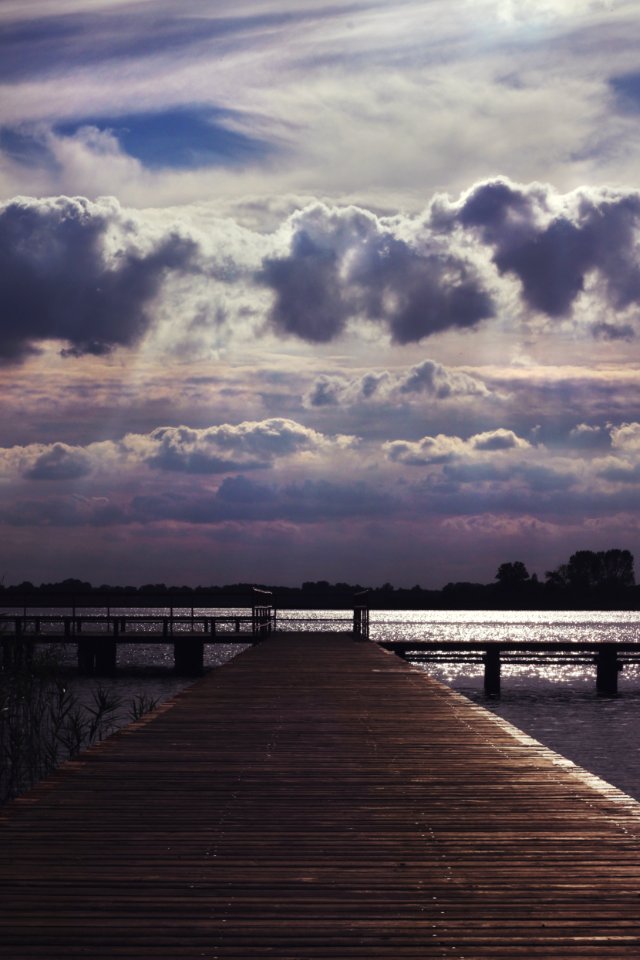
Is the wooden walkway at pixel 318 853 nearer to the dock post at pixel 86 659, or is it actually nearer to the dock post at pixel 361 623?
the dock post at pixel 361 623

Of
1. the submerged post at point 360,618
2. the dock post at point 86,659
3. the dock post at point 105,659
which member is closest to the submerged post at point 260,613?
the submerged post at point 360,618

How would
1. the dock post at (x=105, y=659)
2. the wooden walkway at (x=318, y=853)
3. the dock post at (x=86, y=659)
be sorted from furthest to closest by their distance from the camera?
the dock post at (x=86, y=659), the dock post at (x=105, y=659), the wooden walkway at (x=318, y=853)

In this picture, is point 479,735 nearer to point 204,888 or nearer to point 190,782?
point 190,782

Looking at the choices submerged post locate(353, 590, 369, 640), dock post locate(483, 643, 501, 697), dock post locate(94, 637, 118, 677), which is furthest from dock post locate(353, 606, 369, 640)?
dock post locate(94, 637, 118, 677)

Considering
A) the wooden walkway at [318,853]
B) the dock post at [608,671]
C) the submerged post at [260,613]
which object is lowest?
the dock post at [608,671]

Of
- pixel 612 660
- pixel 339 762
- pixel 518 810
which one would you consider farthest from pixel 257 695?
pixel 612 660

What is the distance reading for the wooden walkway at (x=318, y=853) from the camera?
14.6ft

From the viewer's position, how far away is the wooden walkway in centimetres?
444

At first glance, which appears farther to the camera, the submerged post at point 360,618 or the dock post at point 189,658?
the dock post at point 189,658

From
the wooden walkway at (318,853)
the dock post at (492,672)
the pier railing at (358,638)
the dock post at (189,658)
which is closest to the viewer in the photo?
the wooden walkway at (318,853)

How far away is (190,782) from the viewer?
7637 millimetres

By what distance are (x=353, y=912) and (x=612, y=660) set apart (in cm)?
3527

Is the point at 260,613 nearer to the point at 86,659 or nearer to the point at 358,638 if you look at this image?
the point at 358,638

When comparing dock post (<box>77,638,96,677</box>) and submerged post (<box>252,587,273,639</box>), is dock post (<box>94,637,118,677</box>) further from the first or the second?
submerged post (<box>252,587,273,639</box>)
